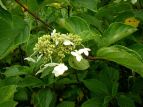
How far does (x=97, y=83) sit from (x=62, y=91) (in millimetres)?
147

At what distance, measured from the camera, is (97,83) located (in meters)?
1.30

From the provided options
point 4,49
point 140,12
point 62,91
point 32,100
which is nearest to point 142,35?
point 140,12

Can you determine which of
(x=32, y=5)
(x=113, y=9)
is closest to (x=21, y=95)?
(x=32, y=5)

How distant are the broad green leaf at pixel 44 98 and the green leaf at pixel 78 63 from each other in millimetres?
298

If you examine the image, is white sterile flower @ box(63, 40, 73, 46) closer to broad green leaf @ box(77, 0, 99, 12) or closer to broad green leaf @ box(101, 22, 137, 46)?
broad green leaf @ box(101, 22, 137, 46)

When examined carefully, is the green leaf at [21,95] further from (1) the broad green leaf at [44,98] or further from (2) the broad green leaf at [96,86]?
(2) the broad green leaf at [96,86]

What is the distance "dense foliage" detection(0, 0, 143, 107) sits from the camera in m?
0.99

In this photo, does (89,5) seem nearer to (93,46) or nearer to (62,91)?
(93,46)

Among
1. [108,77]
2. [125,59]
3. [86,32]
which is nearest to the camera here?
[125,59]

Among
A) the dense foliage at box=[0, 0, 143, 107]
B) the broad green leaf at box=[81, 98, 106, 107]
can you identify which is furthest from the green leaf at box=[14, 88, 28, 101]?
the broad green leaf at box=[81, 98, 106, 107]

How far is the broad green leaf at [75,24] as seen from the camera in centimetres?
112

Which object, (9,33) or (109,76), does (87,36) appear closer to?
(9,33)

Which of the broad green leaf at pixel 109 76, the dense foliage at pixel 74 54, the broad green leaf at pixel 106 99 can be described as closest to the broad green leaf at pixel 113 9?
the dense foliage at pixel 74 54

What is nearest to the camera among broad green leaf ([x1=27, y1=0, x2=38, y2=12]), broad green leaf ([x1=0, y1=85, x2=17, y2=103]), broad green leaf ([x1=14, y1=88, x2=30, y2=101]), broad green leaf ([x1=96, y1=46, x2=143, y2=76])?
broad green leaf ([x1=96, y1=46, x2=143, y2=76])
